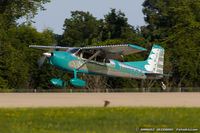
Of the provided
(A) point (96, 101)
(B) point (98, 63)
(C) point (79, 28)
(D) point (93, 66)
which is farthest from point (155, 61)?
(C) point (79, 28)

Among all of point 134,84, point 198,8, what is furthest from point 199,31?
point 198,8

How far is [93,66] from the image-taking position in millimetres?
26266

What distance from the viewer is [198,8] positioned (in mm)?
64875

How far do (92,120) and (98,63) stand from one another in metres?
15.3

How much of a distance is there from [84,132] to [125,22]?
70.5 m

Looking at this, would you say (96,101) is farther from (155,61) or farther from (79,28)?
(79,28)

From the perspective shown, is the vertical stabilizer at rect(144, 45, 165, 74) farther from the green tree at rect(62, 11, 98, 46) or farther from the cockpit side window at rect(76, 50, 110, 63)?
the green tree at rect(62, 11, 98, 46)

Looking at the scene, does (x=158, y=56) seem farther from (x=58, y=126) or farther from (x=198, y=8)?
(x=198, y=8)

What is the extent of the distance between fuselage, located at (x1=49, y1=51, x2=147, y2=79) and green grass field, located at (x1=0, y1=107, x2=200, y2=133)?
10851mm

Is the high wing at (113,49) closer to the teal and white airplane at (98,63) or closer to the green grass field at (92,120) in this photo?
the teal and white airplane at (98,63)

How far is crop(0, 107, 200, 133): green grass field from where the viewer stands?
33.3ft

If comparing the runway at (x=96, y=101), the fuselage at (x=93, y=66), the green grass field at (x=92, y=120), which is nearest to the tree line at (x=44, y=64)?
the fuselage at (x=93, y=66)

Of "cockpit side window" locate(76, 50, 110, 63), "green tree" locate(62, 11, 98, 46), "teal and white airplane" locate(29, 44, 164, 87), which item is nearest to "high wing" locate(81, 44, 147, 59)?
"teal and white airplane" locate(29, 44, 164, 87)

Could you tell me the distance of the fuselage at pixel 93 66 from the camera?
24.1 metres
